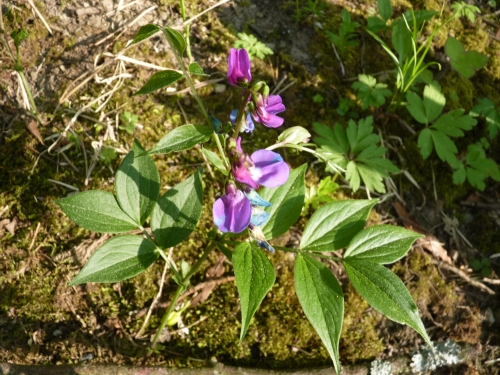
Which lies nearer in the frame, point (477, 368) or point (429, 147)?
point (477, 368)

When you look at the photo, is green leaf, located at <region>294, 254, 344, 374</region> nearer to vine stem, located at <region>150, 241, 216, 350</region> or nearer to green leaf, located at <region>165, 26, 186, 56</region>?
vine stem, located at <region>150, 241, 216, 350</region>

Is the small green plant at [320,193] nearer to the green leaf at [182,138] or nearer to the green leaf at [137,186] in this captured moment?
the green leaf at [137,186]

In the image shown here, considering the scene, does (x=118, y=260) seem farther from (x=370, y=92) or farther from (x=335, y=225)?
(x=370, y=92)

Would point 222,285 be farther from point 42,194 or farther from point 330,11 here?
point 330,11

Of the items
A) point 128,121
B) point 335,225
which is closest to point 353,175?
point 335,225

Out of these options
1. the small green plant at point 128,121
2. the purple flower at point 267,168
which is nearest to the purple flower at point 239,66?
the purple flower at point 267,168

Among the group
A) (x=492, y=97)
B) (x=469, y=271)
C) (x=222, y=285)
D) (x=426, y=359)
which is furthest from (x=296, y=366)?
(x=492, y=97)

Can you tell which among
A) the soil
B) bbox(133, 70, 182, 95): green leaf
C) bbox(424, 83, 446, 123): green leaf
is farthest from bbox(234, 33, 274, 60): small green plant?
bbox(133, 70, 182, 95): green leaf
